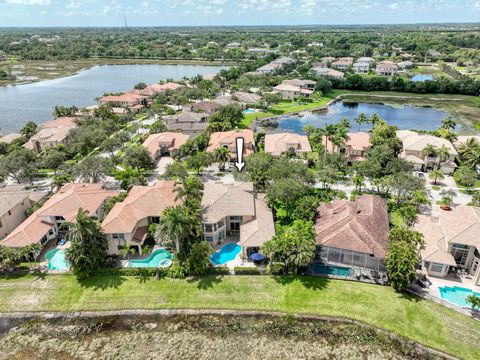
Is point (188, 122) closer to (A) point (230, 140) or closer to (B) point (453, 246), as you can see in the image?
(A) point (230, 140)

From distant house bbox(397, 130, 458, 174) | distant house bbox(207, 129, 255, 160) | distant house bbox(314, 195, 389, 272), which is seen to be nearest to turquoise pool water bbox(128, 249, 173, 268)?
distant house bbox(314, 195, 389, 272)

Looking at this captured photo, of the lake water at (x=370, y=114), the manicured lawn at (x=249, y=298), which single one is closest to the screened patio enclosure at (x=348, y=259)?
the manicured lawn at (x=249, y=298)

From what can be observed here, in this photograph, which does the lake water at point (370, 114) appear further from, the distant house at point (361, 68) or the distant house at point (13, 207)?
the distant house at point (13, 207)

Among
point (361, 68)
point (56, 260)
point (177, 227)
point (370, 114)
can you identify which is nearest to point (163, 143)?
point (56, 260)

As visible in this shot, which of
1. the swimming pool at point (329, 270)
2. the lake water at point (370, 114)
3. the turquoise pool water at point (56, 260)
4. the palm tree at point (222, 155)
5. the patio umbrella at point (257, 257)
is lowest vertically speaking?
the lake water at point (370, 114)

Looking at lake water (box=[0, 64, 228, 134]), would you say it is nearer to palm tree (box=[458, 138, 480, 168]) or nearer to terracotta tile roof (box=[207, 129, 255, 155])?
terracotta tile roof (box=[207, 129, 255, 155])

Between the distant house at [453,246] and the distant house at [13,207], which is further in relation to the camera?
the distant house at [13,207]
